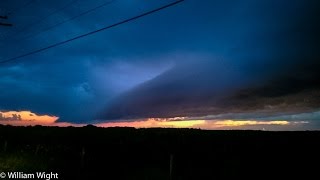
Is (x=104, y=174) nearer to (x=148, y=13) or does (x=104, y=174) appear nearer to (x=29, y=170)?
(x=29, y=170)

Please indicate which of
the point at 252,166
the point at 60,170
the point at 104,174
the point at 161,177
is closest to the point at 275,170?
the point at 252,166

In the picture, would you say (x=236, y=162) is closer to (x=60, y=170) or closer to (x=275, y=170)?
(x=275, y=170)

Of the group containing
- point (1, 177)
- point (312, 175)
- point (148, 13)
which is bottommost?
point (312, 175)

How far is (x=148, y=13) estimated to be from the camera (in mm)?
14312

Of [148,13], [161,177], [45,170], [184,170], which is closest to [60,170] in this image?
[45,170]

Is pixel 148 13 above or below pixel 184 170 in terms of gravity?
above

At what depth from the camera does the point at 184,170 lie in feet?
94.1

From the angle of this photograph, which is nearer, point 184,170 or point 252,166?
point 184,170

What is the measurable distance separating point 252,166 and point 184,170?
7.94 meters

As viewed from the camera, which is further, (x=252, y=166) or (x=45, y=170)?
(x=252, y=166)

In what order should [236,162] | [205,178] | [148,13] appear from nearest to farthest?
1. [148,13]
2. [205,178]
3. [236,162]

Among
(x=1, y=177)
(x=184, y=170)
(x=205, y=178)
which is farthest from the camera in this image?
(x=184, y=170)

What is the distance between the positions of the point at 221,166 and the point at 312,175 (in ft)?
26.4

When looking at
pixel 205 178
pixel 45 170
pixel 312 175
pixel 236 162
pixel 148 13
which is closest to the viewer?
pixel 148 13
